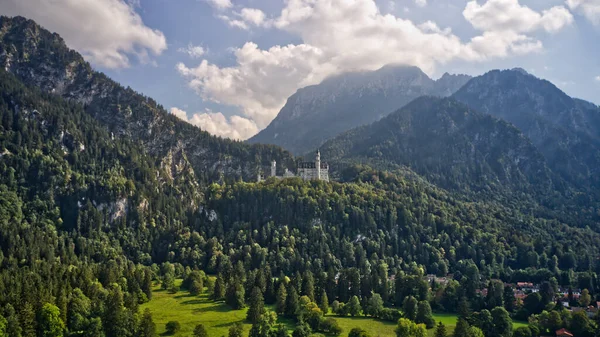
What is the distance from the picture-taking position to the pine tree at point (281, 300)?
108688mm

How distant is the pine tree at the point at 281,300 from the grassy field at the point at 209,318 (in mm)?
4678

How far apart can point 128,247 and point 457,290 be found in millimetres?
108133

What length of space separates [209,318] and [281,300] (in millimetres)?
16374

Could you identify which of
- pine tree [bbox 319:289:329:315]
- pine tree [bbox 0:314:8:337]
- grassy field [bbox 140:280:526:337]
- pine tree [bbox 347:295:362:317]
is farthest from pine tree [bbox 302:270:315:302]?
pine tree [bbox 0:314:8:337]

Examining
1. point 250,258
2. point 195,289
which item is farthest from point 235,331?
point 250,258

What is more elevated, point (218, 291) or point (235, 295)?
point (218, 291)

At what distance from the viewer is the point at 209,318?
10281 cm

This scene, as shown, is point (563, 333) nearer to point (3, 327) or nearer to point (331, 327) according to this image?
point (331, 327)

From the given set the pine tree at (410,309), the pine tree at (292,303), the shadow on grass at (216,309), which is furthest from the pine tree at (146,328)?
the pine tree at (410,309)

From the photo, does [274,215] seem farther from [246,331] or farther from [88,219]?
[246,331]

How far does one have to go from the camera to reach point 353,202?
19562 cm

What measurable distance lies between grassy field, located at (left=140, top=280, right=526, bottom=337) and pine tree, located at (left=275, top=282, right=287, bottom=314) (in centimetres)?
468

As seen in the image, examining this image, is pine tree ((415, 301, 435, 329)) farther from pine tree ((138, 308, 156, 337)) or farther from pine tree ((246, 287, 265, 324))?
pine tree ((138, 308, 156, 337))

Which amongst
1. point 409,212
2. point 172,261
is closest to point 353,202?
point 409,212
